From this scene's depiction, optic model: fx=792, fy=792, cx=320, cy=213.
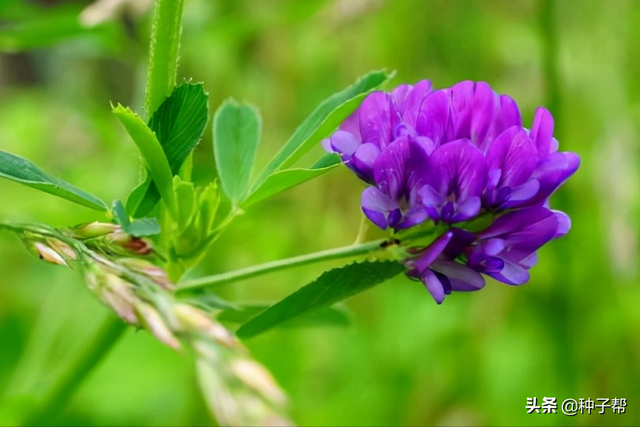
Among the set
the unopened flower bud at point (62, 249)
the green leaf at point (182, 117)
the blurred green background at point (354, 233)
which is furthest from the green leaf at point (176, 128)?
the blurred green background at point (354, 233)

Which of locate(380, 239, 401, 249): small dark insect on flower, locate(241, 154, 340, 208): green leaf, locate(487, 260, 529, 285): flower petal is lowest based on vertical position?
locate(487, 260, 529, 285): flower petal

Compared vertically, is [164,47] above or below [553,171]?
above

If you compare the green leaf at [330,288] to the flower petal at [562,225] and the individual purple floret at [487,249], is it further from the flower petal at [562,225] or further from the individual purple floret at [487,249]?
the flower petal at [562,225]

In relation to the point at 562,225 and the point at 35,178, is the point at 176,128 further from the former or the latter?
the point at 562,225

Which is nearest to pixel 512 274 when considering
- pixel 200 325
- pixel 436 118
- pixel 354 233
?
pixel 436 118

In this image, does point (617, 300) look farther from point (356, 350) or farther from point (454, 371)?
point (356, 350)

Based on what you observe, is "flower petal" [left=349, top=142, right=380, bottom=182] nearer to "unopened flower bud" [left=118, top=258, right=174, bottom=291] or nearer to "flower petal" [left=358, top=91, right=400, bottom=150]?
"flower petal" [left=358, top=91, right=400, bottom=150]

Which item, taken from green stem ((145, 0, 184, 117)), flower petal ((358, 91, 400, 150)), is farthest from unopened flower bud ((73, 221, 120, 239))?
flower petal ((358, 91, 400, 150))
